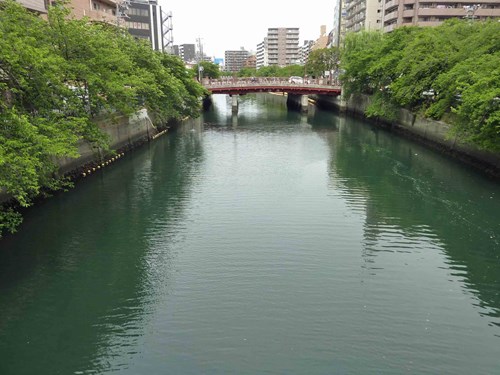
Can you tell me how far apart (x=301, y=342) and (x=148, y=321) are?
12.5 feet

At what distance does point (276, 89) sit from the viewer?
56750mm

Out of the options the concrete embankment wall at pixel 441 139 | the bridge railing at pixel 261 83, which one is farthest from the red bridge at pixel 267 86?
the concrete embankment wall at pixel 441 139

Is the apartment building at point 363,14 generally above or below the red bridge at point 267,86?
above

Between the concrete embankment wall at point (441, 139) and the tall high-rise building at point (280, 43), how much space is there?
453 feet

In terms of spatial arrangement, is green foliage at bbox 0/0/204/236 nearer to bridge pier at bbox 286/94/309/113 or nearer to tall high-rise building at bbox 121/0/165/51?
bridge pier at bbox 286/94/309/113

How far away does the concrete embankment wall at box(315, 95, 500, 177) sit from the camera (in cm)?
2338

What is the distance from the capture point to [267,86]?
5641 centimetres

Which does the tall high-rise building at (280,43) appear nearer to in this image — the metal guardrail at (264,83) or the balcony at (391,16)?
the balcony at (391,16)

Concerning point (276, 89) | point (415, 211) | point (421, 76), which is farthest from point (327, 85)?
point (415, 211)

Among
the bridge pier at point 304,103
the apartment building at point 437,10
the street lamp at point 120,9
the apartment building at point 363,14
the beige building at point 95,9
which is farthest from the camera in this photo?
the apartment building at point 363,14

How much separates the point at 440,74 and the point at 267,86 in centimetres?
3062

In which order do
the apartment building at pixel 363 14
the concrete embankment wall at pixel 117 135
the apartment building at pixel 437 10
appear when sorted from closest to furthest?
the concrete embankment wall at pixel 117 135
the apartment building at pixel 437 10
the apartment building at pixel 363 14

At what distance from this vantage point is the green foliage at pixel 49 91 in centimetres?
1270

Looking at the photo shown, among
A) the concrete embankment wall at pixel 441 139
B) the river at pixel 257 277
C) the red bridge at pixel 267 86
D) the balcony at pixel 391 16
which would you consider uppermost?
the balcony at pixel 391 16
